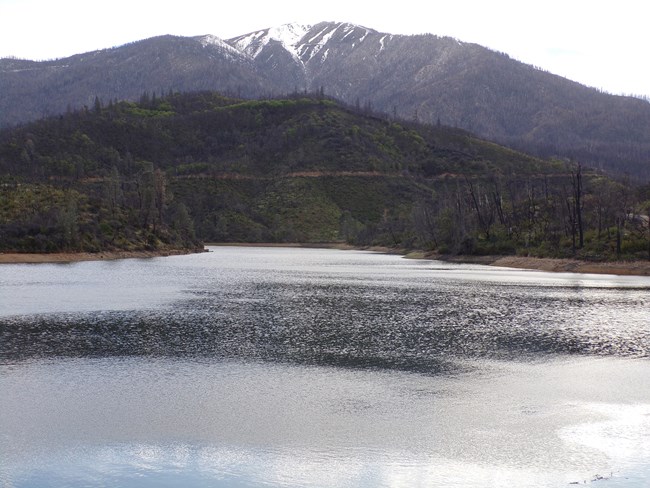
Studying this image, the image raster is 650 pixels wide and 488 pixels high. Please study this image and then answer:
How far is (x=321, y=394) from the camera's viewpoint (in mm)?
24703

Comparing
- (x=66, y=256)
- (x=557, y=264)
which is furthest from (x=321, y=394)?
(x=66, y=256)

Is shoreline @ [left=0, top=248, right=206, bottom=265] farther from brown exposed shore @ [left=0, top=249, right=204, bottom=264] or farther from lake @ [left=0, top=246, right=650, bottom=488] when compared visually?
lake @ [left=0, top=246, right=650, bottom=488]

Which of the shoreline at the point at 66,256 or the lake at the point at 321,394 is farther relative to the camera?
the shoreline at the point at 66,256

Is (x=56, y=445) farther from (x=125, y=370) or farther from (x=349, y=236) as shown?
(x=349, y=236)

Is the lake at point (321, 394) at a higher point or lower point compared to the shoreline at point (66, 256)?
lower

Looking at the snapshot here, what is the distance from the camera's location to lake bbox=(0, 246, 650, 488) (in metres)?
17.5

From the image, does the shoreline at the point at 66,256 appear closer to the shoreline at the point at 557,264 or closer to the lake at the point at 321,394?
the shoreline at the point at 557,264

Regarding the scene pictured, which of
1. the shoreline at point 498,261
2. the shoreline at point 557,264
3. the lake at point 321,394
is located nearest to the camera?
the lake at point 321,394

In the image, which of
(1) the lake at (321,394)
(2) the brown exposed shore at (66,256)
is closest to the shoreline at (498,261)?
(2) the brown exposed shore at (66,256)

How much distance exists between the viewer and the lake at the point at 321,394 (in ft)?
57.3

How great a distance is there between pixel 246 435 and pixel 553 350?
19006 millimetres

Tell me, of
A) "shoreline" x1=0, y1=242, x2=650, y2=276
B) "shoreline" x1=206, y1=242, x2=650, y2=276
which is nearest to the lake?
"shoreline" x1=206, y1=242, x2=650, y2=276

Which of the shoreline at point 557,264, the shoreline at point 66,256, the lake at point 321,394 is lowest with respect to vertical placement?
the lake at point 321,394

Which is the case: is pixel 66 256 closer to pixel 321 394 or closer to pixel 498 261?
pixel 498 261
